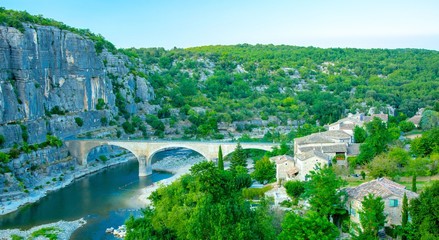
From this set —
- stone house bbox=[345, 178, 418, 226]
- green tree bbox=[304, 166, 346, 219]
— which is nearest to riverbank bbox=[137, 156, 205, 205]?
green tree bbox=[304, 166, 346, 219]

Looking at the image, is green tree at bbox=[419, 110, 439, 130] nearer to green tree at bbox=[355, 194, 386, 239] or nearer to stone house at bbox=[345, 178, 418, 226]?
stone house at bbox=[345, 178, 418, 226]

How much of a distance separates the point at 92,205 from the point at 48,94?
2107 centimetres

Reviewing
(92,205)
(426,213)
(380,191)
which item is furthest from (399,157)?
(92,205)

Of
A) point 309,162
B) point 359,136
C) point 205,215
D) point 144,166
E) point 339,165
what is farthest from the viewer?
point 144,166

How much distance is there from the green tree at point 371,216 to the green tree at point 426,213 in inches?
53.2

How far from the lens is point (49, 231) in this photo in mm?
30406

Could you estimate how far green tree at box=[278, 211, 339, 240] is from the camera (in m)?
20.8

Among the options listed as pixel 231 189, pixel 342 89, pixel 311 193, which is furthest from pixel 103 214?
pixel 342 89

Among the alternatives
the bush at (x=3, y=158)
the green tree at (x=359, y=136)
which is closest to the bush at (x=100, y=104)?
the bush at (x=3, y=158)

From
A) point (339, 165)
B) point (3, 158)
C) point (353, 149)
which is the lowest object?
point (339, 165)

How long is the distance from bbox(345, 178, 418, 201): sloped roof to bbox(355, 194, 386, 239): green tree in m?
1.23

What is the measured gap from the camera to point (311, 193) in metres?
26.0

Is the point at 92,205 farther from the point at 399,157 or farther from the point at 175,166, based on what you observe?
the point at 399,157

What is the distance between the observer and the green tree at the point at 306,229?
20.8 metres
